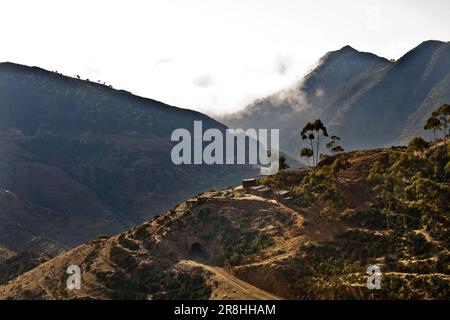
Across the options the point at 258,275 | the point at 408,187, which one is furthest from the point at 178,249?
the point at 408,187

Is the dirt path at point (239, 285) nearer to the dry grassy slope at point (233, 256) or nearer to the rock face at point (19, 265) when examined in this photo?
the dry grassy slope at point (233, 256)

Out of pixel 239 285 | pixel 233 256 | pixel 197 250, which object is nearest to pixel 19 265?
pixel 197 250

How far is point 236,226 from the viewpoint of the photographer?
273 feet

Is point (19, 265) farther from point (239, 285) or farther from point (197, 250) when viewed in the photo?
point (239, 285)

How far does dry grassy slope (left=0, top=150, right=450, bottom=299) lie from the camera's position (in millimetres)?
67562

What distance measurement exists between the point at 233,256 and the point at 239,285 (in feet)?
30.1

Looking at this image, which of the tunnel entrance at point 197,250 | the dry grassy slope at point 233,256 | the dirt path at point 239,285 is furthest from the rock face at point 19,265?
the dirt path at point 239,285

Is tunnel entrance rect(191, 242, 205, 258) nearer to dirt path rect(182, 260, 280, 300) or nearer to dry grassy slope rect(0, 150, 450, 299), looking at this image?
dry grassy slope rect(0, 150, 450, 299)

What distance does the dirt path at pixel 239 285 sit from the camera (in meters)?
64.2

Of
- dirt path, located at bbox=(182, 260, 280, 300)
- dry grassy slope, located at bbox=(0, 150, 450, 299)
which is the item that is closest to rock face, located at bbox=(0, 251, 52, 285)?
dry grassy slope, located at bbox=(0, 150, 450, 299)

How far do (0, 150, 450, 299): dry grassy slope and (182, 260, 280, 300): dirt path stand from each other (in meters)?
0.18

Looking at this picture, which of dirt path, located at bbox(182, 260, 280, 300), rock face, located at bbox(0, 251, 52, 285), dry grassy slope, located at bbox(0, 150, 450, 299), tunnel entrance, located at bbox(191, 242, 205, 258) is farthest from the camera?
rock face, located at bbox(0, 251, 52, 285)

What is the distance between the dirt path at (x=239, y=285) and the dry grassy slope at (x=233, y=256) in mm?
180
